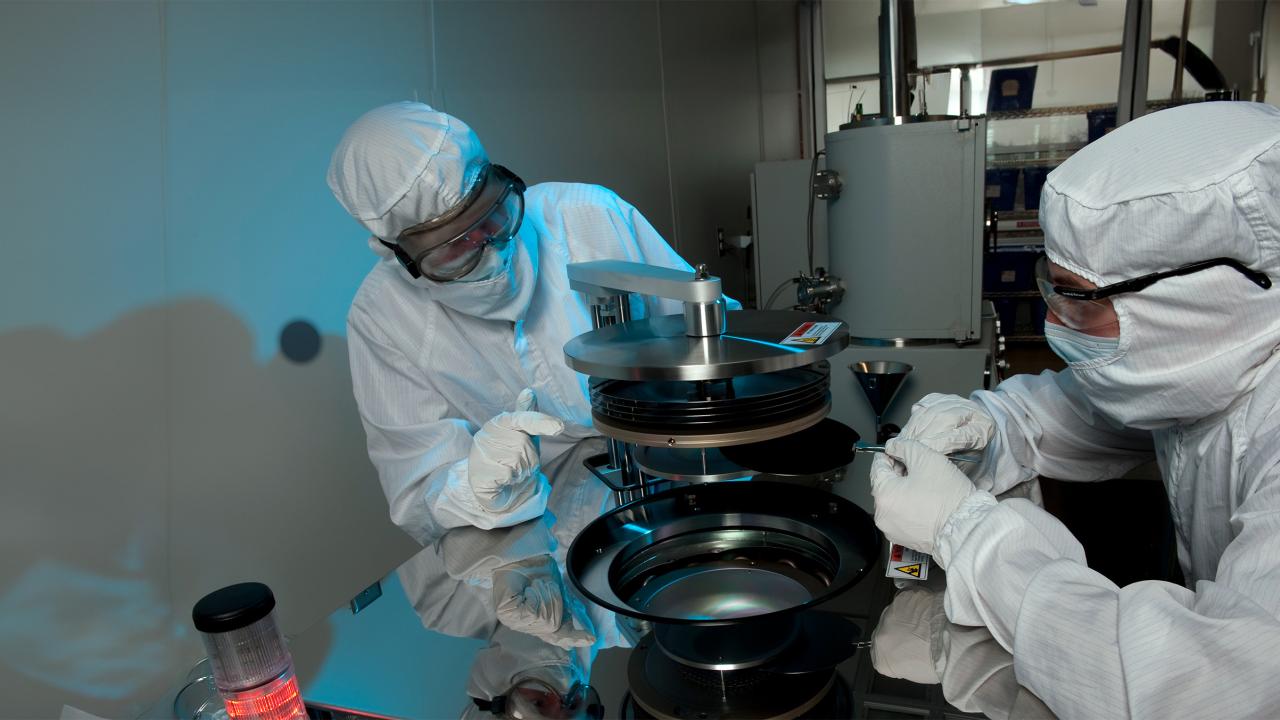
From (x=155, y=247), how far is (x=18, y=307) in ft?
0.97

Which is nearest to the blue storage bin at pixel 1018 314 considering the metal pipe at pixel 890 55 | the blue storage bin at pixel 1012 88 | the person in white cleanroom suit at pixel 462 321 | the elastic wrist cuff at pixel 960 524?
the blue storage bin at pixel 1012 88

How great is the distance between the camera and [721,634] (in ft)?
3.04

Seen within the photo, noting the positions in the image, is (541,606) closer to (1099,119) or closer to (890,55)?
(890,55)

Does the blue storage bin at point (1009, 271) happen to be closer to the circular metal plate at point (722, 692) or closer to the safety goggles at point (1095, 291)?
the safety goggles at point (1095, 291)

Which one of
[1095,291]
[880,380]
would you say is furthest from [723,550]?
[880,380]

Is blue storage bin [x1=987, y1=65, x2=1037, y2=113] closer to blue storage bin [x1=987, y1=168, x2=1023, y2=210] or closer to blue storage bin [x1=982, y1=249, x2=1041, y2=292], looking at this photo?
blue storage bin [x1=987, y1=168, x2=1023, y2=210]

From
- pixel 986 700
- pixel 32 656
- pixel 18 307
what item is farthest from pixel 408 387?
pixel 986 700

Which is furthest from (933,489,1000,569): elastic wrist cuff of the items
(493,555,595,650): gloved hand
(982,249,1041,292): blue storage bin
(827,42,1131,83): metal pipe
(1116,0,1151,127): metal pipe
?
(827,42,1131,83): metal pipe

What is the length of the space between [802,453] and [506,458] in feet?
1.52

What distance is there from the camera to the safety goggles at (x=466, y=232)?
147 cm

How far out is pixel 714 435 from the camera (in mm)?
1017

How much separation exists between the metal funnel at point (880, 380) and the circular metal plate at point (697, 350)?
0.96m

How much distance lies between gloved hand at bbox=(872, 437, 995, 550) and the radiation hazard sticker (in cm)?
3

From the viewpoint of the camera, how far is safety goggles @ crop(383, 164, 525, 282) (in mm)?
1470
